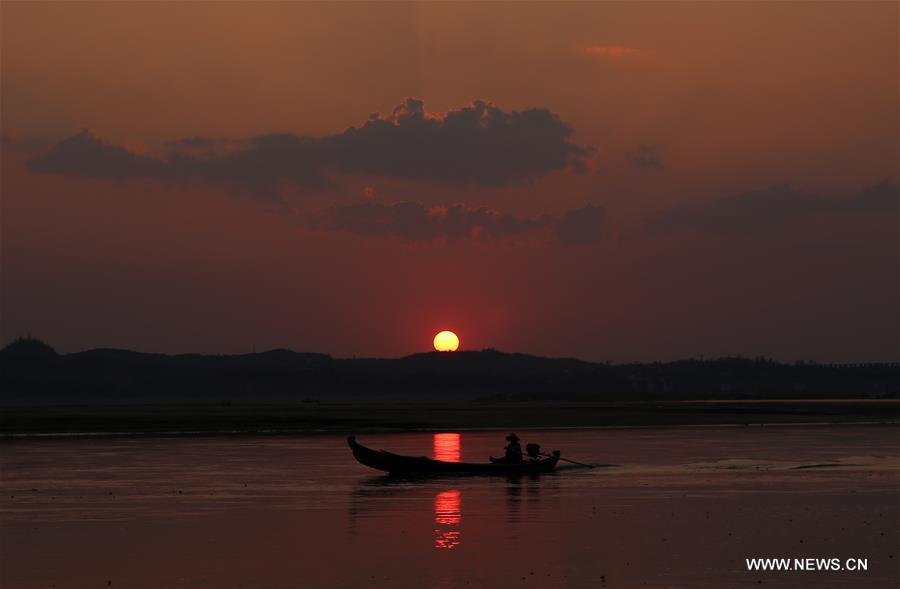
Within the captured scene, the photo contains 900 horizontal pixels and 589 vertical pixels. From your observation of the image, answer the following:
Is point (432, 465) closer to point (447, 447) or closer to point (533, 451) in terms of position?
point (533, 451)

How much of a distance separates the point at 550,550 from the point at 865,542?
7353 millimetres

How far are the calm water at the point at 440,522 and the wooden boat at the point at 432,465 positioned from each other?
877 mm

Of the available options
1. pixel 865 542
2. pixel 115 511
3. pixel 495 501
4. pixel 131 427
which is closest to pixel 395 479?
pixel 495 501

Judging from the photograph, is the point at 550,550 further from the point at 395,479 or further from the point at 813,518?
the point at 395,479

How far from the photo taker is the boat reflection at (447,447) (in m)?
61.0

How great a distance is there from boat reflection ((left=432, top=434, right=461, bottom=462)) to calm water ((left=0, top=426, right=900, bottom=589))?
6.24 metres

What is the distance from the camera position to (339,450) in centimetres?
6594

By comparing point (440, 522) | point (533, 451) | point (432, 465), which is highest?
point (533, 451)

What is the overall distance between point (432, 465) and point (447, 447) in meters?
22.8

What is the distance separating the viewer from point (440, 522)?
108 ft

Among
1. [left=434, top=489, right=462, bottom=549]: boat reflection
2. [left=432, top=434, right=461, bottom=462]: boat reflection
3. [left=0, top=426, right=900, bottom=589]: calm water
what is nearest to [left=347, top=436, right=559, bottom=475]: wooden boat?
[left=0, top=426, right=900, bottom=589]: calm water

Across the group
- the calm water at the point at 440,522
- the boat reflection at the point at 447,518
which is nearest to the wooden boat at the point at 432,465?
the calm water at the point at 440,522

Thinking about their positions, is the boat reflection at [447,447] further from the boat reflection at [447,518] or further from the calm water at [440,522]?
the boat reflection at [447,518]

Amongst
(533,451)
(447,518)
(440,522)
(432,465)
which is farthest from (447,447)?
(440,522)
